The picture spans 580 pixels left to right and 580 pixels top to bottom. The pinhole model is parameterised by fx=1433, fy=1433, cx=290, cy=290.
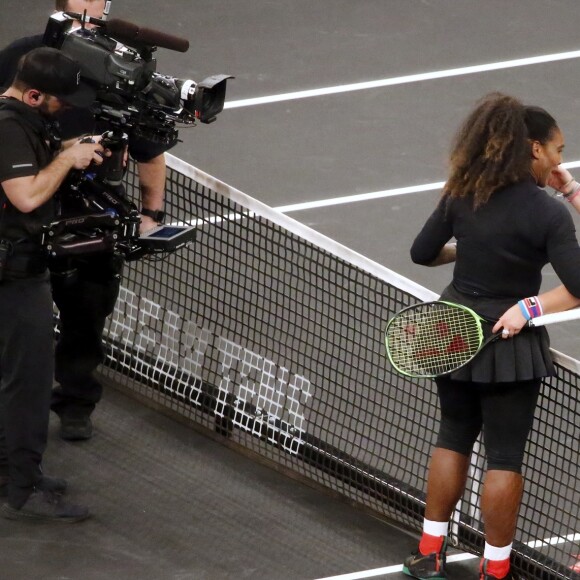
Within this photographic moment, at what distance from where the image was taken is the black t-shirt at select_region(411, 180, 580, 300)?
18.0ft

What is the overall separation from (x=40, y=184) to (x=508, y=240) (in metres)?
1.91

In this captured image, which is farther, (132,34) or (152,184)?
(152,184)

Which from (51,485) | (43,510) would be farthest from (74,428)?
(43,510)

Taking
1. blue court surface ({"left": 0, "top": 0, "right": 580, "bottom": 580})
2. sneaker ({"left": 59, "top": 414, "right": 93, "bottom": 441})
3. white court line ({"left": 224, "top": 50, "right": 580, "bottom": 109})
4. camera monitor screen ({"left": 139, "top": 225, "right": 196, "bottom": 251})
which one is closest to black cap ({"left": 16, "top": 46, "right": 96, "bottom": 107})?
camera monitor screen ({"left": 139, "top": 225, "right": 196, "bottom": 251})

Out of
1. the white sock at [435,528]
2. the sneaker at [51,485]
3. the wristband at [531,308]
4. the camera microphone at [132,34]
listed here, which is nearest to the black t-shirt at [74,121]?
the camera microphone at [132,34]

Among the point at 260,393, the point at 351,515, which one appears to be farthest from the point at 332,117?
the point at 351,515

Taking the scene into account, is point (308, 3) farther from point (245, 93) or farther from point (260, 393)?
point (260, 393)

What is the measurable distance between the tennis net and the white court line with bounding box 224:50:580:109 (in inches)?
132

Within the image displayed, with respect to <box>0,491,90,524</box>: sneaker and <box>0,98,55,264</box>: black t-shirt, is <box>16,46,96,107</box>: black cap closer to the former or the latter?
<box>0,98,55,264</box>: black t-shirt

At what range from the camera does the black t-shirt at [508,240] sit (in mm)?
5496

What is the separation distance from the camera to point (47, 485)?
6.48 meters

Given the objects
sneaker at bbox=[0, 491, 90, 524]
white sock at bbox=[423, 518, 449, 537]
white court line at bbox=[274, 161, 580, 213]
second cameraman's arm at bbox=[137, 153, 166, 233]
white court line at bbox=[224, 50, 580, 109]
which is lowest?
sneaker at bbox=[0, 491, 90, 524]

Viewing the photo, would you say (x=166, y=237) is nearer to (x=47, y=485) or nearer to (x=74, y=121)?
(x=74, y=121)

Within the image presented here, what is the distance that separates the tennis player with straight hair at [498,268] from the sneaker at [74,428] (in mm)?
1978
